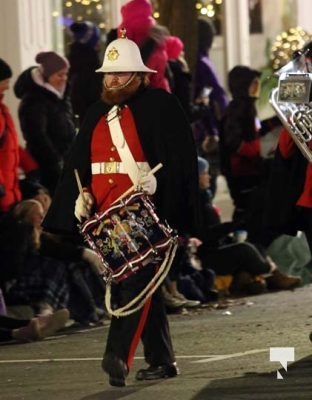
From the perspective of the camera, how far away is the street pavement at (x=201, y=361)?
9438mm

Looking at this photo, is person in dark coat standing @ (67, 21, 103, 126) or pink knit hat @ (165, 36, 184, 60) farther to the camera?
pink knit hat @ (165, 36, 184, 60)

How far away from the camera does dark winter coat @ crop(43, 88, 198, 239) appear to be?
9742 mm

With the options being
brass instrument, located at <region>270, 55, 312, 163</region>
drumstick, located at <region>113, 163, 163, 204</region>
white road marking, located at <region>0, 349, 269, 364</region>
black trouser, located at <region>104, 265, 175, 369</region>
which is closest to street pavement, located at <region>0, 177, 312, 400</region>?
white road marking, located at <region>0, 349, 269, 364</region>

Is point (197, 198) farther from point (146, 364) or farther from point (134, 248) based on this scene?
point (146, 364)

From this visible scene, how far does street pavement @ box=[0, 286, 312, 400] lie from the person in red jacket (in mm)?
1262

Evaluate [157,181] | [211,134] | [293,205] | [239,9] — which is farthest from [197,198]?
[239,9]

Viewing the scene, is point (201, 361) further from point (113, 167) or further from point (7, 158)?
point (7, 158)

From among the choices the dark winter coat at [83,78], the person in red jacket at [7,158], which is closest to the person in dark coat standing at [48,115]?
the dark winter coat at [83,78]

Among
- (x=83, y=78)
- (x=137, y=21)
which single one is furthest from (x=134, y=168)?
(x=83, y=78)

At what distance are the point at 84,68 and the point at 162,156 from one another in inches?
213

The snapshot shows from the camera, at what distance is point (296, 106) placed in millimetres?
10375

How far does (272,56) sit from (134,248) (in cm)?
1633

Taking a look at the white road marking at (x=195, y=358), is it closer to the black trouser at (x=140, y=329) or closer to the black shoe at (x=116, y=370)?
the black trouser at (x=140, y=329)

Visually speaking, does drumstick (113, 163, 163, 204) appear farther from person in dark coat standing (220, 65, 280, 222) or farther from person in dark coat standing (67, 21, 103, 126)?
person in dark coat standing (220, 65, 280, 222)
